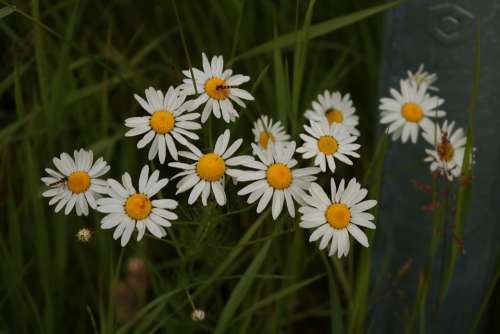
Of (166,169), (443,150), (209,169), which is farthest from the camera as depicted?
(166,169)

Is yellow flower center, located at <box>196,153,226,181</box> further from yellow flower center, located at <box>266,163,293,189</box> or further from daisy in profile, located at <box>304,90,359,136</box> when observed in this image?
daisy in profile, located at <box>304,90,359,136</box>

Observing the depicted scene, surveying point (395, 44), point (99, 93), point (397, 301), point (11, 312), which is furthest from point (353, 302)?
point (99, 93)

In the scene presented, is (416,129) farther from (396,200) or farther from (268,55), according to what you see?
(268,55)

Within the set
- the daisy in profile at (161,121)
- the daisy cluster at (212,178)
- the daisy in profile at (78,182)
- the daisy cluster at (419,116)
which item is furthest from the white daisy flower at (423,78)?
the daisy in profile at (78,182)

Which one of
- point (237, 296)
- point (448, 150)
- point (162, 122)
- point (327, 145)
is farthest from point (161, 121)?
point (448, 150)

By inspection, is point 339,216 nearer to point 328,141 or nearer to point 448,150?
point 328,141

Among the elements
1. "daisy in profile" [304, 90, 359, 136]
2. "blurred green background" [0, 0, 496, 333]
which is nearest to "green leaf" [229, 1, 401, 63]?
"blurred green background" [0, 0, 496, 333]
